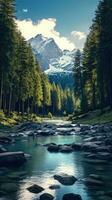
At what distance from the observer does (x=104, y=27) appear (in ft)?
187

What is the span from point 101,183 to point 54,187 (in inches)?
78.9

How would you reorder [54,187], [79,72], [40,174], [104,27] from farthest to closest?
[79,72] < [104,27] < [40,174] < [54,187]

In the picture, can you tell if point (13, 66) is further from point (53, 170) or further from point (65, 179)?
point (65, 179)

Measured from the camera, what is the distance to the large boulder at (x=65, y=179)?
17078mm

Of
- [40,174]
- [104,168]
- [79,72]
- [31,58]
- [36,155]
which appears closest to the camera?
[40,174]

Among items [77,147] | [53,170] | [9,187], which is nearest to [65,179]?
[9,187]

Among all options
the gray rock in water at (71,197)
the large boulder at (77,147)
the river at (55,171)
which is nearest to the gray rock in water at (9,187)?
the river at (55,171)

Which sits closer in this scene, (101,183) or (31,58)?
(101,183)

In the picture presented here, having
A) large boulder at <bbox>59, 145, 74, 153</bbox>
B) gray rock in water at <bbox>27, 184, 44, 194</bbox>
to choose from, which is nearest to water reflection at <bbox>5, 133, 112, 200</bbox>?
gray rock in water at <bbox>27, 184, 44, 194</bbox>

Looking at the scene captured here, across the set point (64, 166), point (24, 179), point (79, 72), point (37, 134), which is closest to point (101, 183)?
point (24, 179)

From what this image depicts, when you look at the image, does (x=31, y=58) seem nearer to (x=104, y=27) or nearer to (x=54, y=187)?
(x=104, y=27)

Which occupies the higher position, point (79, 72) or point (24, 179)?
point (79, 72)

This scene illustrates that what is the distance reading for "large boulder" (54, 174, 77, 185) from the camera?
17.1 m

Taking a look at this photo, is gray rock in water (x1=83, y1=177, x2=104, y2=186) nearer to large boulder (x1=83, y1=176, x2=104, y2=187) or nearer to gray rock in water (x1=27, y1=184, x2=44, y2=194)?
large boulder (x1=83, y1=176, x2=104, y2=187)
